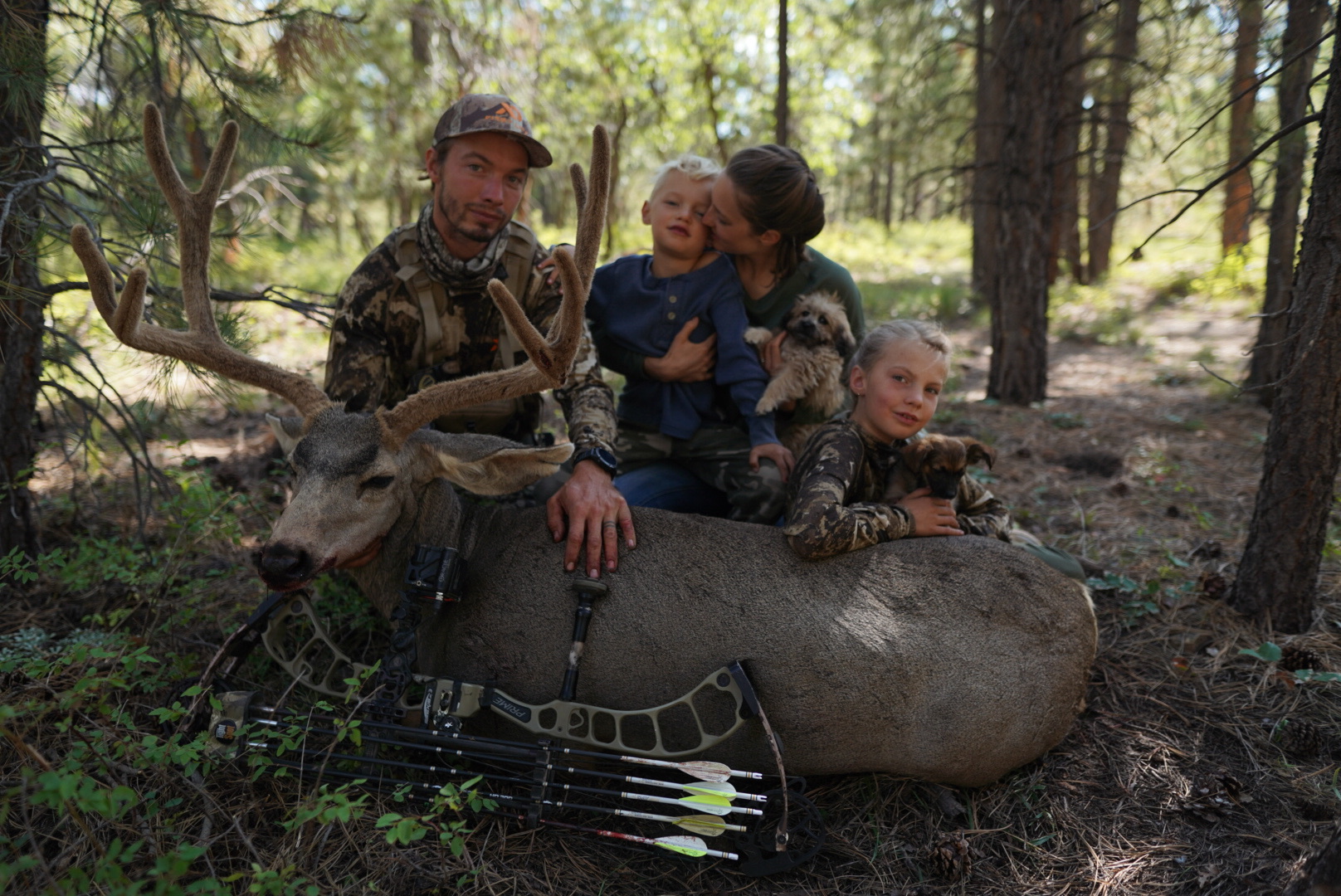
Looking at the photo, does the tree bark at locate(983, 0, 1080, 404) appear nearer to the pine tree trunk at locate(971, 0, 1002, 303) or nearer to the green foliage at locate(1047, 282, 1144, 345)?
the green foliage at locate(1047, 282, 1144, 345)

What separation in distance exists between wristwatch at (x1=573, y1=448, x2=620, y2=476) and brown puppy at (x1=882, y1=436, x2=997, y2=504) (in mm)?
1215

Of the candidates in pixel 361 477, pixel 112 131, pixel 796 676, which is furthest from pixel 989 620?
pixel 112 131

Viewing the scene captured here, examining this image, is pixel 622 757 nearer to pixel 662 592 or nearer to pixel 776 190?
pixel 662 592

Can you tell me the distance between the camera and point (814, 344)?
14.2 ft

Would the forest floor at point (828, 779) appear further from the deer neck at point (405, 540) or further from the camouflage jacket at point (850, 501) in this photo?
the camouflage jacket at point (850, 501)

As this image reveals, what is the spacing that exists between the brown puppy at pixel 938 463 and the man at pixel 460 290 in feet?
4.33

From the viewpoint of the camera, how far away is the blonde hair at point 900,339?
356 centimetres

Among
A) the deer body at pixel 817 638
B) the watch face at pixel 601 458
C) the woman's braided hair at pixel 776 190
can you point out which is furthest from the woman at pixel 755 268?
the deer body at pixel 817 638

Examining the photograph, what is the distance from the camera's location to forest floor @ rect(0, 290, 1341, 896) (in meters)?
2.52

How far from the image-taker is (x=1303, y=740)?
10.2ft

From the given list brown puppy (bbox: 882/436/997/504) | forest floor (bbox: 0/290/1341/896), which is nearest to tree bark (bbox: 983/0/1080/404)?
forest floor (bbox: 0/290/1341/896)

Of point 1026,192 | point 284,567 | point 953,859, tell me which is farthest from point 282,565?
point 1026,192

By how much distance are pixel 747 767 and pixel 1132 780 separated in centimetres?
144

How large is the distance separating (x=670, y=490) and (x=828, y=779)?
176 centimetres
